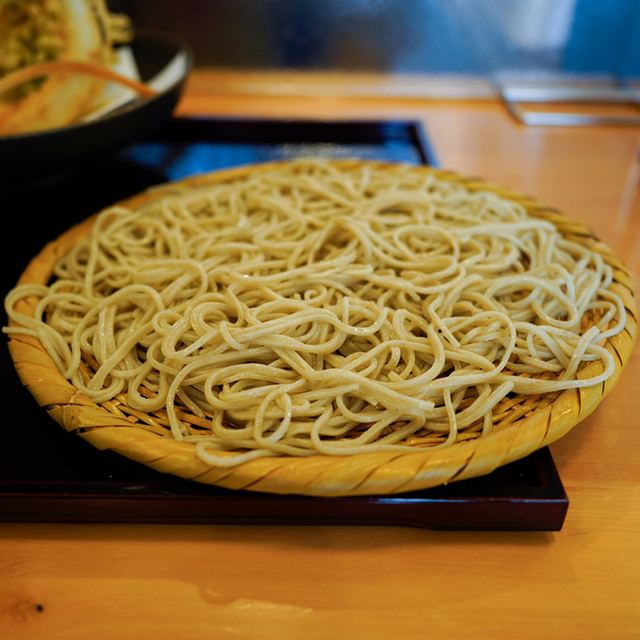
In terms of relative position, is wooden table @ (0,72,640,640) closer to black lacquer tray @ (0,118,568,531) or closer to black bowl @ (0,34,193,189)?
black lacquer tray @ (0,118,568,531)

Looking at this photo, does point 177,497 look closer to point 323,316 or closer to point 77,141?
point 323,316

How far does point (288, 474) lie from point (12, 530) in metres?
0.34

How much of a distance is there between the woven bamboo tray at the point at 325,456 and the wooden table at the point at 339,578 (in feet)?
0.30

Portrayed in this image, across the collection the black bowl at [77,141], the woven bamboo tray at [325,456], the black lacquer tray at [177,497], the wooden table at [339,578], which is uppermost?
the black bowl at [77,141]

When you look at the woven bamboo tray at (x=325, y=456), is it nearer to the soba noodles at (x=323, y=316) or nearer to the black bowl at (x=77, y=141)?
the soba noodles at (x=323, y=316)

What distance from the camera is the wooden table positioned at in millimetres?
568

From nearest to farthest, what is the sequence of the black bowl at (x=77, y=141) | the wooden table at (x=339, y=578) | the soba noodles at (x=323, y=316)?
the wooden table at (x=339, y=578) → the soba noodles at (x=323, y=316) → the black bowl at (x=77, y=141)

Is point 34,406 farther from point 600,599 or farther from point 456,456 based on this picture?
point 600,599

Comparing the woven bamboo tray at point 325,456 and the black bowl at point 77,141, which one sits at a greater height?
the black bowl at point 77,141

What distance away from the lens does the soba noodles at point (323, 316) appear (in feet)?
2.24

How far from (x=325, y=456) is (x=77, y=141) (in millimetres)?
814

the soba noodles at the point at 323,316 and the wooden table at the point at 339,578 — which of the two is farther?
the soba noodles at the point at 323,316

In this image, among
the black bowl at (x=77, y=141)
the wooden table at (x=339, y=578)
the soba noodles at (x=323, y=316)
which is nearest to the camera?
the wooden table at (x=339, y=578)

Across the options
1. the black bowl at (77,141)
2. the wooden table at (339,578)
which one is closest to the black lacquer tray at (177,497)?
the wooden table at (339,578)
